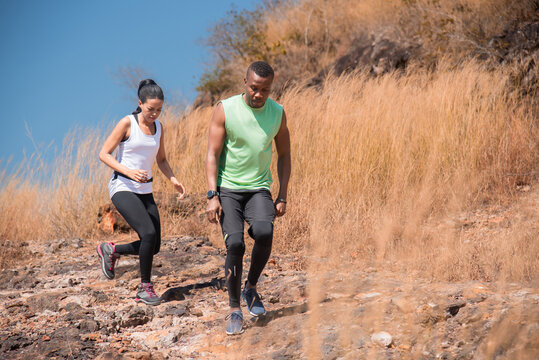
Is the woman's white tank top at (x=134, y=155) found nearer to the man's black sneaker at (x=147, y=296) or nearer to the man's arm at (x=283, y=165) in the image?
the man's black sneaker at (x=147, y=296)

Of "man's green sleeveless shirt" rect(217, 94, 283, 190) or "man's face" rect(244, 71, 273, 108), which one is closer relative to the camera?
"man's face" rect(244, 71, 273, 108)

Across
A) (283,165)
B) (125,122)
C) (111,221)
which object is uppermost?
(125,122)

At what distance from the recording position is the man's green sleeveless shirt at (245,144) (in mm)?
3766

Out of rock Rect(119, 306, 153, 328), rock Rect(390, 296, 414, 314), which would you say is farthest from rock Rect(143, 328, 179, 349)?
rock Rect(390, 296, 414, 314)

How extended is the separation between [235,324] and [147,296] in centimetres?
126

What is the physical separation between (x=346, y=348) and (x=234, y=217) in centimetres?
111

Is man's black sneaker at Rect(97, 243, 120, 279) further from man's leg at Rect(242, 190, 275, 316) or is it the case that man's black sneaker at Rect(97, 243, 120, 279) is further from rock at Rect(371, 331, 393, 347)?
rock at Rect(371, 331, 393, 347)

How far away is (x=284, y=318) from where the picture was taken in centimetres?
407

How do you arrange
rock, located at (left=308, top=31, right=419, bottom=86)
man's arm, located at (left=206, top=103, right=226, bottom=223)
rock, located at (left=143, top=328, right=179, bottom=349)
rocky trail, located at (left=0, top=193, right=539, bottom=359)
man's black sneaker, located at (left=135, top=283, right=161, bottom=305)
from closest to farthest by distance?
rocky trail, located at (left=0, top=193, right=539, bottom=359)
man's arm, located at (left=206, top=103, right=226, bottom=223)
rock, located at (left=143, top=328, right=179, bottom=349)
man's black sneaker, located at (left=135, top=283, right=161, bottom=305)
rock, located at (left=308, top=31, right=419, bottom=86)

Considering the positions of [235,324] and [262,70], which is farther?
[235,324]

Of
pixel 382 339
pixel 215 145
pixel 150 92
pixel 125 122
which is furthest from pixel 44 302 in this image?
pixel 382 339

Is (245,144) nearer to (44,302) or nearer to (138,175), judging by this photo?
(138,175)

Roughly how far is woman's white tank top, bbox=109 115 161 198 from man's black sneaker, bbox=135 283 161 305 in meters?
0.84

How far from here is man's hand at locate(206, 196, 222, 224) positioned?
369 cm
